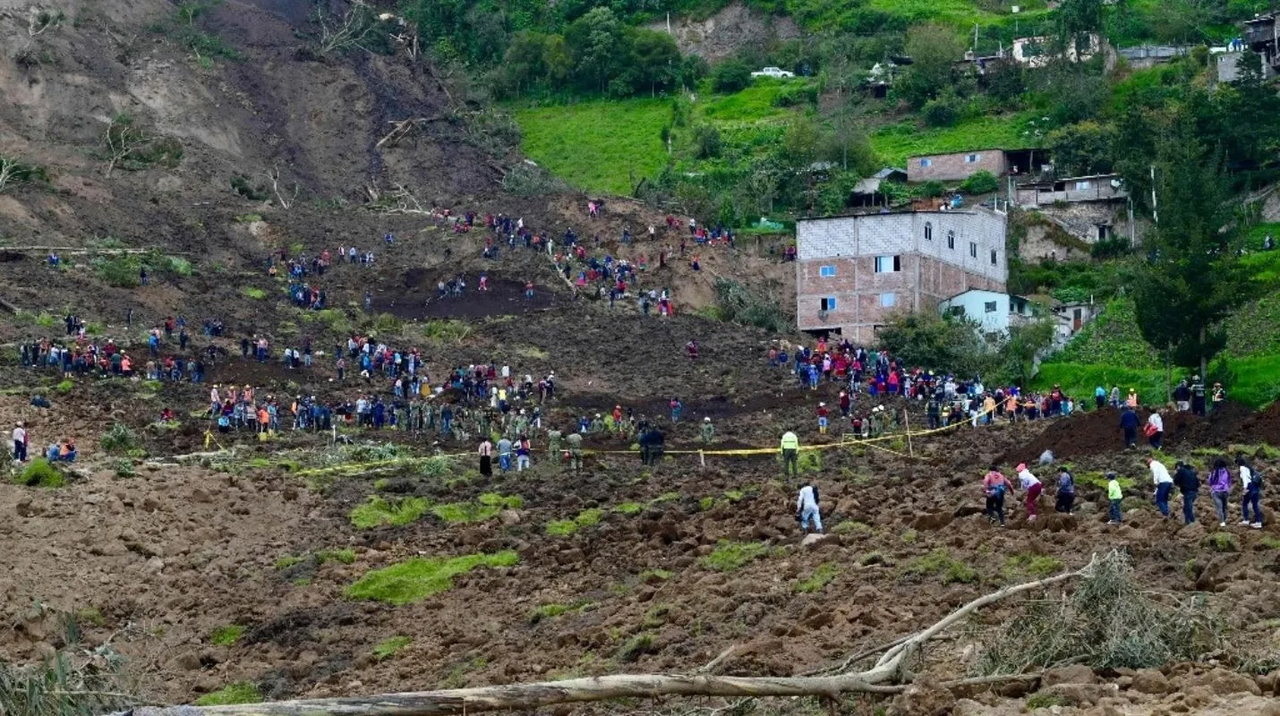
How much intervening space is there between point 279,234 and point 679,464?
122 ft

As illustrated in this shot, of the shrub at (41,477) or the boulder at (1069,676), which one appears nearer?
the boulder at (1069,676)

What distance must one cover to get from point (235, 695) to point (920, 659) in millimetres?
10814

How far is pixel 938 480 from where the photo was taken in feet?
117

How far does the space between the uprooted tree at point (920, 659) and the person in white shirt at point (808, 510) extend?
893 cm

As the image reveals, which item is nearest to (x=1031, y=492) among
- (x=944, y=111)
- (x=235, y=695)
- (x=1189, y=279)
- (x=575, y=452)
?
(x=235, y=695)

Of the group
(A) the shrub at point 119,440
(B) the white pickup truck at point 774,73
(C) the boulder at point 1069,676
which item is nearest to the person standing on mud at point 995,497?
(C) the boulder at point 1069,676

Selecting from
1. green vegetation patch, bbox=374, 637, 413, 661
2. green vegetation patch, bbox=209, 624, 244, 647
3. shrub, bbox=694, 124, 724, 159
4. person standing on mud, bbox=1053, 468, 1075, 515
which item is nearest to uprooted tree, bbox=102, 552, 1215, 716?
person standing on mud, bbox=1053, 468, 1075, 515

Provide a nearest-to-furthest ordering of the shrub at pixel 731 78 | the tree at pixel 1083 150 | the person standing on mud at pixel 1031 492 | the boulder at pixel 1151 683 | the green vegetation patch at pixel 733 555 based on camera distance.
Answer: the boulder at pixel 1151 683, the person standing on mud at pixel 1031 492, the green vegetation patch at pixel 733 555, the tree at pixel 1083 150, the shrub at pixel 731 78

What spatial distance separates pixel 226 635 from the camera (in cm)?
3162

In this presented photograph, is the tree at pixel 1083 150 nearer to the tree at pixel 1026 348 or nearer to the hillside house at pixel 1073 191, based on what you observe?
the hillside house at pixel 1073 191

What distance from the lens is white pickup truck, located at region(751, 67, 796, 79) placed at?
115 metres

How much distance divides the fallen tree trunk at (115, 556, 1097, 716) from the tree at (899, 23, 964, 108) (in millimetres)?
86759

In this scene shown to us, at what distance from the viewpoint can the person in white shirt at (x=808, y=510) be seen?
30.7 m

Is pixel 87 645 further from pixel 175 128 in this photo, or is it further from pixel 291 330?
pixel 175 128
